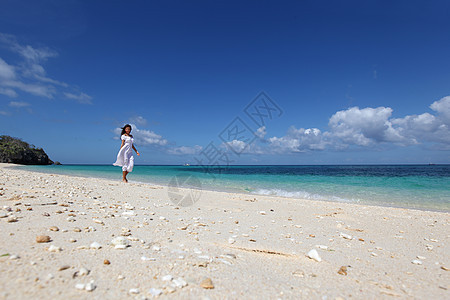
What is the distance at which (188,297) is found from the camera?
5.42 feet

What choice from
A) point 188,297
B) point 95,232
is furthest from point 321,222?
point 95,232

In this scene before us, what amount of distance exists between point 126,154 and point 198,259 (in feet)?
31.3

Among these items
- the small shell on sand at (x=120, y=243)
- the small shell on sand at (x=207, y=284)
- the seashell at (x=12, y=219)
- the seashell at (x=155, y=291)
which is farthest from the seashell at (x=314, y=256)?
the seashell at (x=12, y=219)

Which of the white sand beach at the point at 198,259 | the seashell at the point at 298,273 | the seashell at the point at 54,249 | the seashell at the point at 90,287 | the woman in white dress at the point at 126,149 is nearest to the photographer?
the seashell at the point at 90,287

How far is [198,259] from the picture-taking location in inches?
93.3

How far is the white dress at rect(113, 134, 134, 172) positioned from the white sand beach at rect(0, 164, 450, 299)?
20.5 ft

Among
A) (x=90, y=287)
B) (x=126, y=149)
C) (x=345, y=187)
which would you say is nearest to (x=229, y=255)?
(x=90, y=287)

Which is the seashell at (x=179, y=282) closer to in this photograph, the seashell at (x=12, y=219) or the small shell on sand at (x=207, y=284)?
the small shell on sand at (x=207, y=284)

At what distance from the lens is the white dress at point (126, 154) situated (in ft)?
34.0

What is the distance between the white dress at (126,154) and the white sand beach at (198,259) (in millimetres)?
6250

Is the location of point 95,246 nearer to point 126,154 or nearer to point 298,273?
point 298,273

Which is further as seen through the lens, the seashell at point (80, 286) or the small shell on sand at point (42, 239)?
the small shell on sand at point (42, 239)

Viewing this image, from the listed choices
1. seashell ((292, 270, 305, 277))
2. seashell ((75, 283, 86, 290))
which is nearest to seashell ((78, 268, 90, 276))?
seashell ((75, 283, 86, 290))

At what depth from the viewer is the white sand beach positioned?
1.72 m
